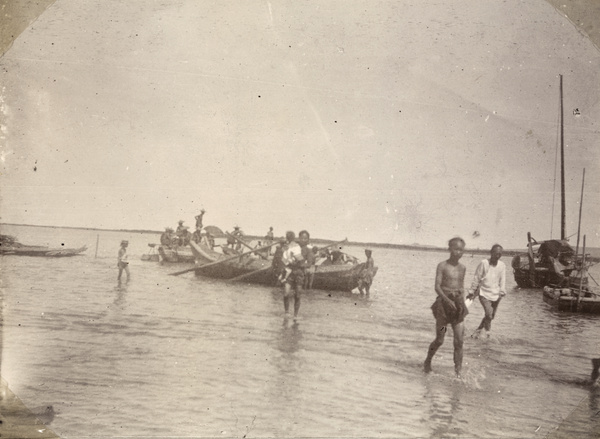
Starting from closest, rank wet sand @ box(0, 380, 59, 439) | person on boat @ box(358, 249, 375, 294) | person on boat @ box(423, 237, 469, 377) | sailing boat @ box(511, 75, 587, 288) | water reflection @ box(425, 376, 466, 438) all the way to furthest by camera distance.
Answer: water reflection @ box(425, 376, 466, 438) < wet sand @ box(0, 380, 59, 439) < person on boat @ box(423, 237, 469, 377) < sailing boat @ box(511, 75, 587, 288) < person on boat @ box(358, 249, 375, 294)

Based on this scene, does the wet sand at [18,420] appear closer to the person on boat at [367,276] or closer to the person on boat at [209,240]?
the person on boat at [209,240]

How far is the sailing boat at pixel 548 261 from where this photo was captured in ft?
11.2

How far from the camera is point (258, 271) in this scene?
436 cm

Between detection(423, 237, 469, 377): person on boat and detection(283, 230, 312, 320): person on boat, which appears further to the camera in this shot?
detection(283, 230, 312, 320): person on boat

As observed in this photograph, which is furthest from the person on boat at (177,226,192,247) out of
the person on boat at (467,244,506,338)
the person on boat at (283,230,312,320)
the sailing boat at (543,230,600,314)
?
the sailing boat at (543,230,600,314)

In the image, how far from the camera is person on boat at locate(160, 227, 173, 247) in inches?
137

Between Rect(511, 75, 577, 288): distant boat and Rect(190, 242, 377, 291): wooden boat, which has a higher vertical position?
Rect(511, 75, 577, 288): distant boat

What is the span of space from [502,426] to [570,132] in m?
1.98

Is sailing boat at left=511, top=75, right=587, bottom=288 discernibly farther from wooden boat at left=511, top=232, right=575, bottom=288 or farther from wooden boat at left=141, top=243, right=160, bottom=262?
wooden boat at left=141, top=243, right=160, bottom=262

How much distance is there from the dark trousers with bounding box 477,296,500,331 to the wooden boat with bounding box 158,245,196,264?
6.98ft

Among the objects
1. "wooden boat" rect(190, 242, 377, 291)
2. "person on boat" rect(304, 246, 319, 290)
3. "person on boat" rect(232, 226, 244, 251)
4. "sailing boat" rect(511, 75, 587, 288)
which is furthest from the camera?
"wooden boat" rect(190, 242, 377, 291)

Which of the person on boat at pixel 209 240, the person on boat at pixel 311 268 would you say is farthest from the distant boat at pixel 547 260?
the person on boat at pixel 209 240

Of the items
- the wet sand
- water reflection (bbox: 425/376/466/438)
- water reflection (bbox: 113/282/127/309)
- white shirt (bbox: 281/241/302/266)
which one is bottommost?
the wet sand

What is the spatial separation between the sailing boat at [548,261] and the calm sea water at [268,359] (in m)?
0.16
